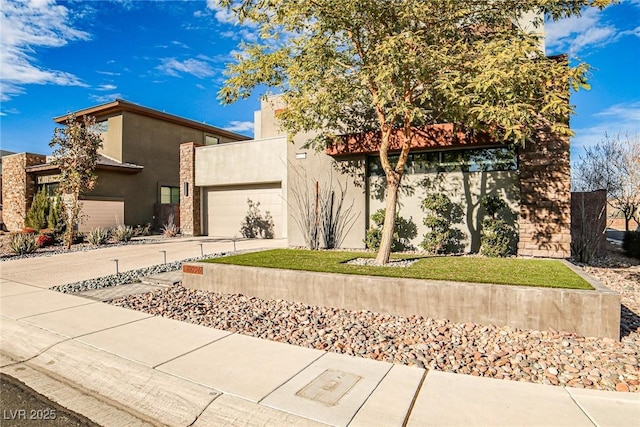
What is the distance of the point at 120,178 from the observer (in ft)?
59.7

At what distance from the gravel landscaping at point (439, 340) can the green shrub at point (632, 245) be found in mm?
5489

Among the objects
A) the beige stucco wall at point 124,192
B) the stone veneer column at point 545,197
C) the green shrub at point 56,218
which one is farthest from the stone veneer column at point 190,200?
the stone veneer column at point 545,197

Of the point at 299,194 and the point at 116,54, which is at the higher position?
the point at 116,54

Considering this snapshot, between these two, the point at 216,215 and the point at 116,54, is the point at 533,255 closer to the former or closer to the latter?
the point at 216,215

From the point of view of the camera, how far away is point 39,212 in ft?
55.3

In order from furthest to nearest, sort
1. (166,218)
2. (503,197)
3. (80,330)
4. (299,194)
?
(166,218) < (299,194) < (503,197) < (80,330)

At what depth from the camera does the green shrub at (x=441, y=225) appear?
8945 mm

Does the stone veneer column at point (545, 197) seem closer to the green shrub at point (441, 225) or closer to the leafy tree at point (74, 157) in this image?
the green shrub at point (441, 225)

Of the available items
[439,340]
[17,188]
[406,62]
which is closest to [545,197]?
[406,62]

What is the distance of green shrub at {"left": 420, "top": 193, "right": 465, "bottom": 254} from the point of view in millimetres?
8945

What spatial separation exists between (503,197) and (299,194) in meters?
5.86

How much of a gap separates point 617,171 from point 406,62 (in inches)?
567

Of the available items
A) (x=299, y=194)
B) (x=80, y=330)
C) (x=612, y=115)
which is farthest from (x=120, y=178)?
(x=612, y=115)

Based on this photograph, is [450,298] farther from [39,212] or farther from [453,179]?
[39,212]
